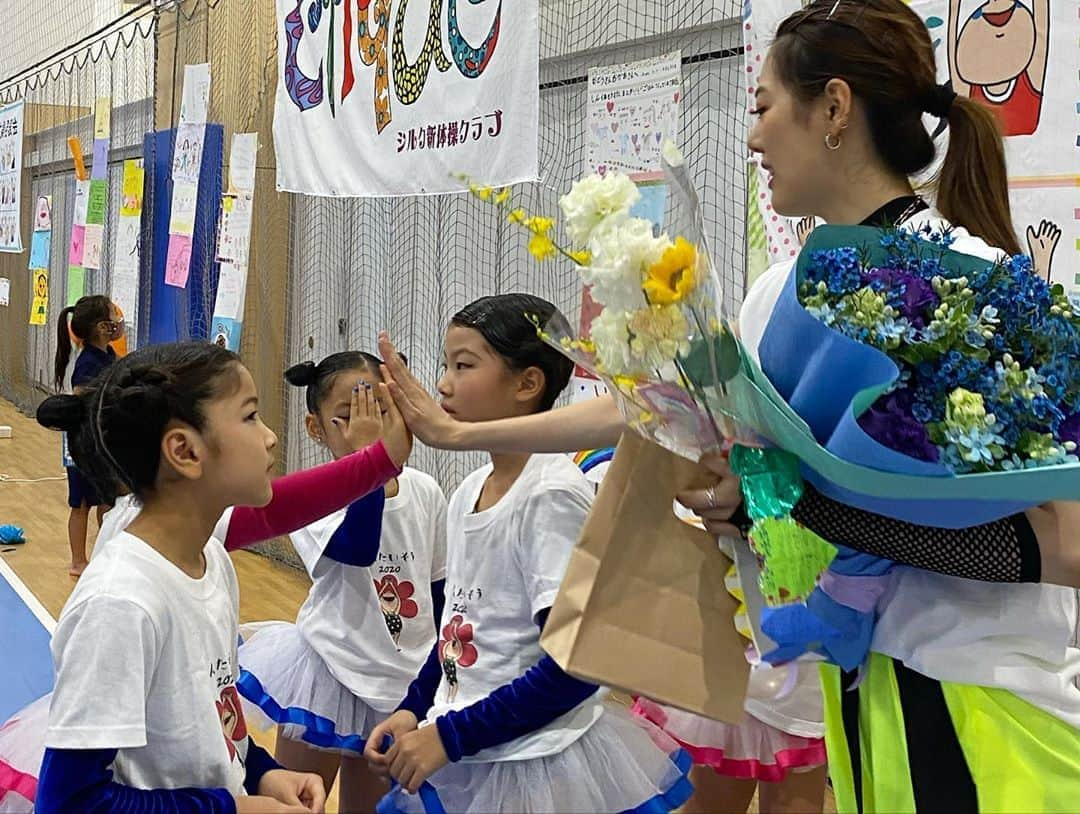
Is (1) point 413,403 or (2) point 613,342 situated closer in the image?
(2) point 613,342

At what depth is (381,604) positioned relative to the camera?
2311 millimetres

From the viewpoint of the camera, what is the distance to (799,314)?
3.42ft

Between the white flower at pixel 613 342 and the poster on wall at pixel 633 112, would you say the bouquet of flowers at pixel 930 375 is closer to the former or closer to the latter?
the white flower at pixel 613 342

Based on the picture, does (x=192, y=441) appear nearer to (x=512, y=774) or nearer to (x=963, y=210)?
(x=512, y=774)

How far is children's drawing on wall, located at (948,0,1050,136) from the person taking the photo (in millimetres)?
2318

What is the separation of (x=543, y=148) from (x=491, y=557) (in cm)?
264

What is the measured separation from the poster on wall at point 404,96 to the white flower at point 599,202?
230 cm

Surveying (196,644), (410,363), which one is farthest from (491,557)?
(410,363)

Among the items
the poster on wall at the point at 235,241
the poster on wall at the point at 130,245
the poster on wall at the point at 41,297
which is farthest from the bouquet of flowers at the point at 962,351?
the poster on wall at the point at 41,297

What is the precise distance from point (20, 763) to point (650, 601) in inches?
43.3

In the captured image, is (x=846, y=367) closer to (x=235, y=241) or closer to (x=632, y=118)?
(x=632, y=118)

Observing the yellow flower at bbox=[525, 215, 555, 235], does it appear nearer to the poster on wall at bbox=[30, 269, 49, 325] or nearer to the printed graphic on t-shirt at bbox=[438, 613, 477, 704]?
the printed graphic on t-shirt at bbox=[438, 613, 477, 704]

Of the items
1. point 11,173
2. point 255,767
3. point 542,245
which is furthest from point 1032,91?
point 11,173

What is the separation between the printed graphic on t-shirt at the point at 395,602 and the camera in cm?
230
